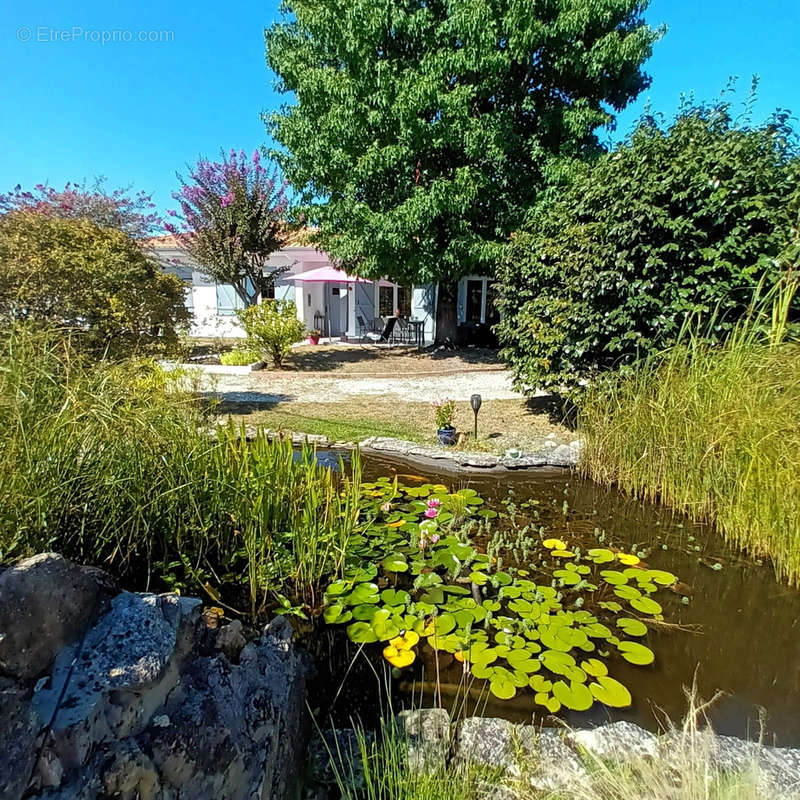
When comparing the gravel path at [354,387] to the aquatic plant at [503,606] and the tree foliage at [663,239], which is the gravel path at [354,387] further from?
the aquatic plant at [503,606]

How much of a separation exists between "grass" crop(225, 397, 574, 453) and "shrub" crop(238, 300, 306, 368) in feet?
12.3

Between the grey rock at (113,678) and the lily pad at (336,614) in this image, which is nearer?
the grey rock at (113,678)

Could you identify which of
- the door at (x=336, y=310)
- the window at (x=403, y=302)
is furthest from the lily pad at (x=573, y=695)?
the window at (x=403, y=302)

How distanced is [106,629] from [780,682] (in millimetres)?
2944

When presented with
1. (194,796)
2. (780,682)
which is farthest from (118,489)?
(780,682)

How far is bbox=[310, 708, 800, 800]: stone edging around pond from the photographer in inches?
61.4

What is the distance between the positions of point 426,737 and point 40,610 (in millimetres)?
1409

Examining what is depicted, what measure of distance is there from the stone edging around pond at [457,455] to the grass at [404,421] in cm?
19

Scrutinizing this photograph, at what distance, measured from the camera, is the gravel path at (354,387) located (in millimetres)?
8383

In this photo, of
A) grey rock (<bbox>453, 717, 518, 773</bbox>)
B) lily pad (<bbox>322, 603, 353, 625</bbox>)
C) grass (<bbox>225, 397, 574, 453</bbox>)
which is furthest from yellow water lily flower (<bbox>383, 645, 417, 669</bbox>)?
grass (<bbox>225, 397, 574, 453</bbox>)

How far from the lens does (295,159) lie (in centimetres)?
1168

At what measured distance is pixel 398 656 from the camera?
7.59ft

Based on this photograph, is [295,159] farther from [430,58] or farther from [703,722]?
[703,722]

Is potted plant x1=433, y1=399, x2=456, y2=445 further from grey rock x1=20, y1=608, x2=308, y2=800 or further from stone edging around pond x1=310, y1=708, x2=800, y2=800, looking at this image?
grey rock x1=20, y1=608, x2=308, y2=800
